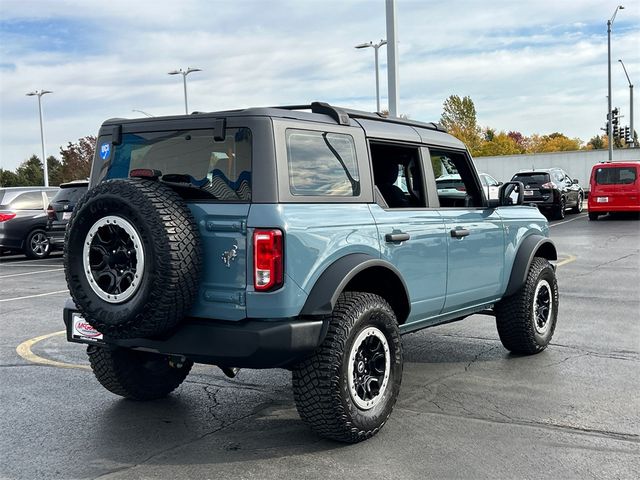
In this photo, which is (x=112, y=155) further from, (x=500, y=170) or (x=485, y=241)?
(x=500, y=170)

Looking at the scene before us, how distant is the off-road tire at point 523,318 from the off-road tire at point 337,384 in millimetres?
2323

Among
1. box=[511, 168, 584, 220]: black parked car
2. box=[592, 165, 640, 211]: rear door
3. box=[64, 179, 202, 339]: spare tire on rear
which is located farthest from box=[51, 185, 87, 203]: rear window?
box=[592, 165, 640, 211]: rear door

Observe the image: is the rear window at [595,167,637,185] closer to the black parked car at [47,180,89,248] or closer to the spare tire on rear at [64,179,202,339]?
the black parked car at [47,180,89,248]

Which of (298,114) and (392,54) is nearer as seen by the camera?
(298,114)

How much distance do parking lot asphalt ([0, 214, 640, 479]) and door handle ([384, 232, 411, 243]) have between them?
1.15 meters

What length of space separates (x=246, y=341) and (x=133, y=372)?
158 cm

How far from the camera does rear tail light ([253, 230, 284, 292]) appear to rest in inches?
152

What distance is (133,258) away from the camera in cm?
395

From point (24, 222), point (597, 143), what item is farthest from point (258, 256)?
point (597, 143)

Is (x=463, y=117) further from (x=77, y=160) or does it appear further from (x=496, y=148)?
(x=77, y=160)

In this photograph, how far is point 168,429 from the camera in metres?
4.57

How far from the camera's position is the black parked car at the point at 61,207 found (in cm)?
1605

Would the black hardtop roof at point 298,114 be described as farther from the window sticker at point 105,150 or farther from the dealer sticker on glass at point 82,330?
the dealer sticker on glass at point 82,330

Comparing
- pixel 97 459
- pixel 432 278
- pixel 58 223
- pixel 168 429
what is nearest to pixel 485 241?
pixel 432 278
